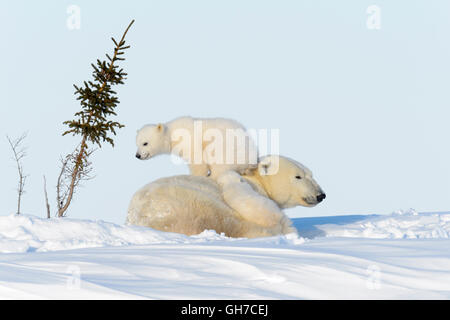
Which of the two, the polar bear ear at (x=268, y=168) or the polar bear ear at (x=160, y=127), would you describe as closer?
the polar bear ear at (x=268, y=168)

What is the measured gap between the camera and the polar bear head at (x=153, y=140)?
30.4ft

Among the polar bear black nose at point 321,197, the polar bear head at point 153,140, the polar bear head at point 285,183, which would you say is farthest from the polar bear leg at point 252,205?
the polar bear head at point 153,140

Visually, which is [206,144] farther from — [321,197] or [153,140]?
[321,197]

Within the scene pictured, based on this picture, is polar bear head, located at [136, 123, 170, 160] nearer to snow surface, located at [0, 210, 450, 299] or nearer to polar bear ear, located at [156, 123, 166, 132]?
polar bear ear, located at [156, 123, 166, 132]

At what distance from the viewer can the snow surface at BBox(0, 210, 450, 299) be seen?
3633 millimetres

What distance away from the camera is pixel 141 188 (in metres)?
7.56

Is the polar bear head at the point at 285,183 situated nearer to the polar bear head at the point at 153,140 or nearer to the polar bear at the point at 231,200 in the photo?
the polar bear at the point at 231,200

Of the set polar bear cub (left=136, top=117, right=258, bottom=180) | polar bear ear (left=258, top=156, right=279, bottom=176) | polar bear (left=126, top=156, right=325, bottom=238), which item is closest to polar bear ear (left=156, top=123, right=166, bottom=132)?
polar bear cub (left=136, top=117, right=258, bottom=180)

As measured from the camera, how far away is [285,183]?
8.23m

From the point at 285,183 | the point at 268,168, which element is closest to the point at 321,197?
the point at 285,183

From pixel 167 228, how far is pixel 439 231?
3.35 m

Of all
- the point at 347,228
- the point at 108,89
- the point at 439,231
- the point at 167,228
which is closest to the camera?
the point at 167,228
